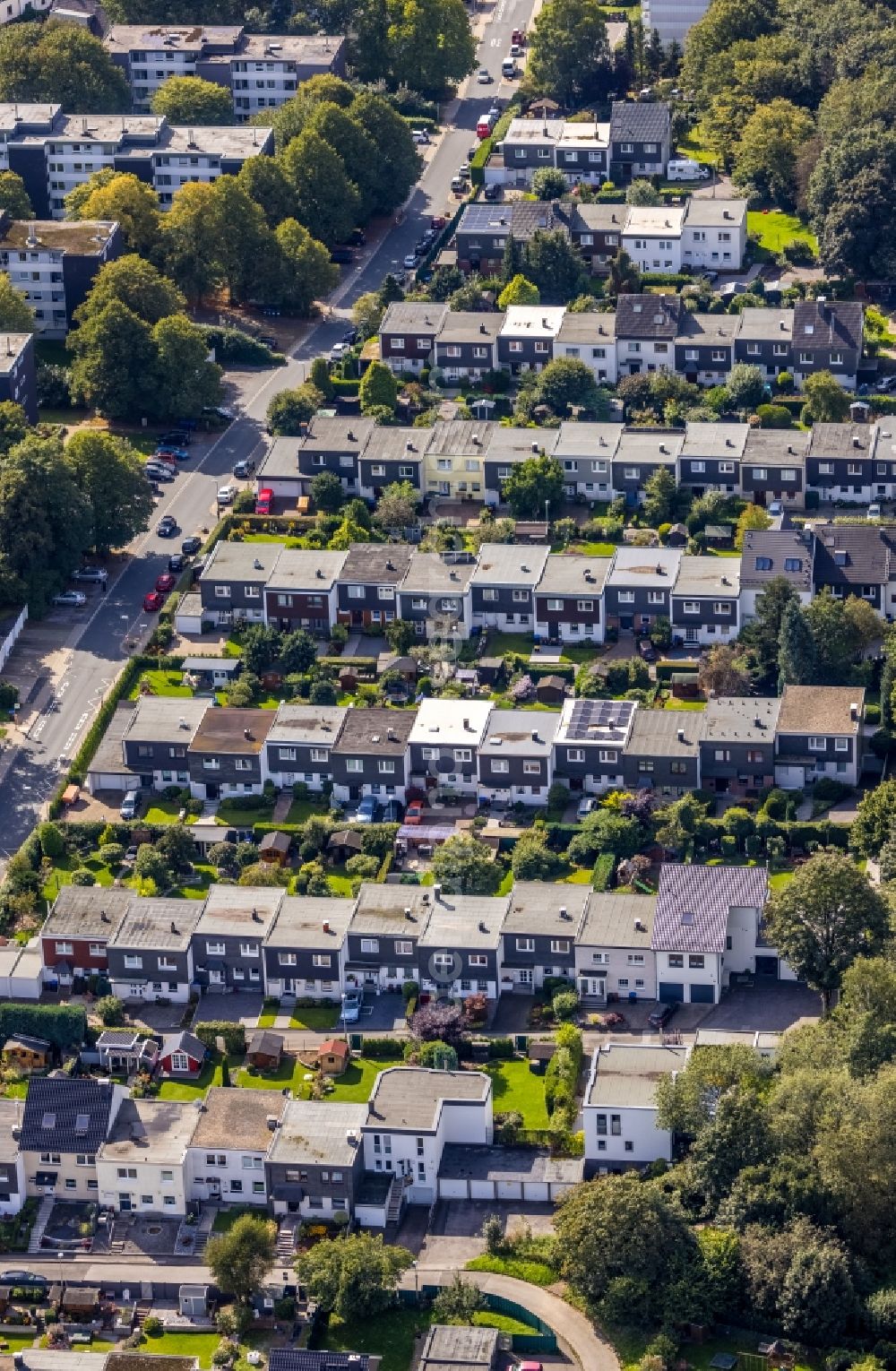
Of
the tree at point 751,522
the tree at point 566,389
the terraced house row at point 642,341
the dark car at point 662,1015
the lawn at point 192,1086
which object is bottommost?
the lawn at point 192,1086

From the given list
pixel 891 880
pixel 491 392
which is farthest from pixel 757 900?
pixel 491 392

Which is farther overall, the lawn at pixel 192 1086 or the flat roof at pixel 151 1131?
the lawn at pixel 192 1086

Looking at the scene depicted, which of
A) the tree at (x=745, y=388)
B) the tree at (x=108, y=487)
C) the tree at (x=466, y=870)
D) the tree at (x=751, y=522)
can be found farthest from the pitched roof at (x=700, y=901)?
the tree at (x=745, y=388)

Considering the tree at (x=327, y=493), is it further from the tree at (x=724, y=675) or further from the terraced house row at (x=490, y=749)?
the tree at (x=724, y=675)

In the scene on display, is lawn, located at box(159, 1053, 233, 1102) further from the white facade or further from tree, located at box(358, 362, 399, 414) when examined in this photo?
tree, located at box(358, 362, 399, 414)

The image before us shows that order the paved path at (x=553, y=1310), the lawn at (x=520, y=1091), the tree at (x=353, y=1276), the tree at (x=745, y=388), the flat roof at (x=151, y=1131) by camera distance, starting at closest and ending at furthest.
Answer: the paved path at (x=553, y=1310), the tree at (x=353, y=1276), the flat roof at (x=151, y=1131), the lawn at (x=520, y=1091), the tree at (x=745, y=388)

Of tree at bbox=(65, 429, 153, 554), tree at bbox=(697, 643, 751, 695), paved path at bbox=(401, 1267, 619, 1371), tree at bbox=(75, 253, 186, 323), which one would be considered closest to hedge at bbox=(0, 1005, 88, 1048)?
paved path at bbox=(401, 1267, 619, 1371)

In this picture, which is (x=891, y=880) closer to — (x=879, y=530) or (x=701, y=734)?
(x=701, y=734)
